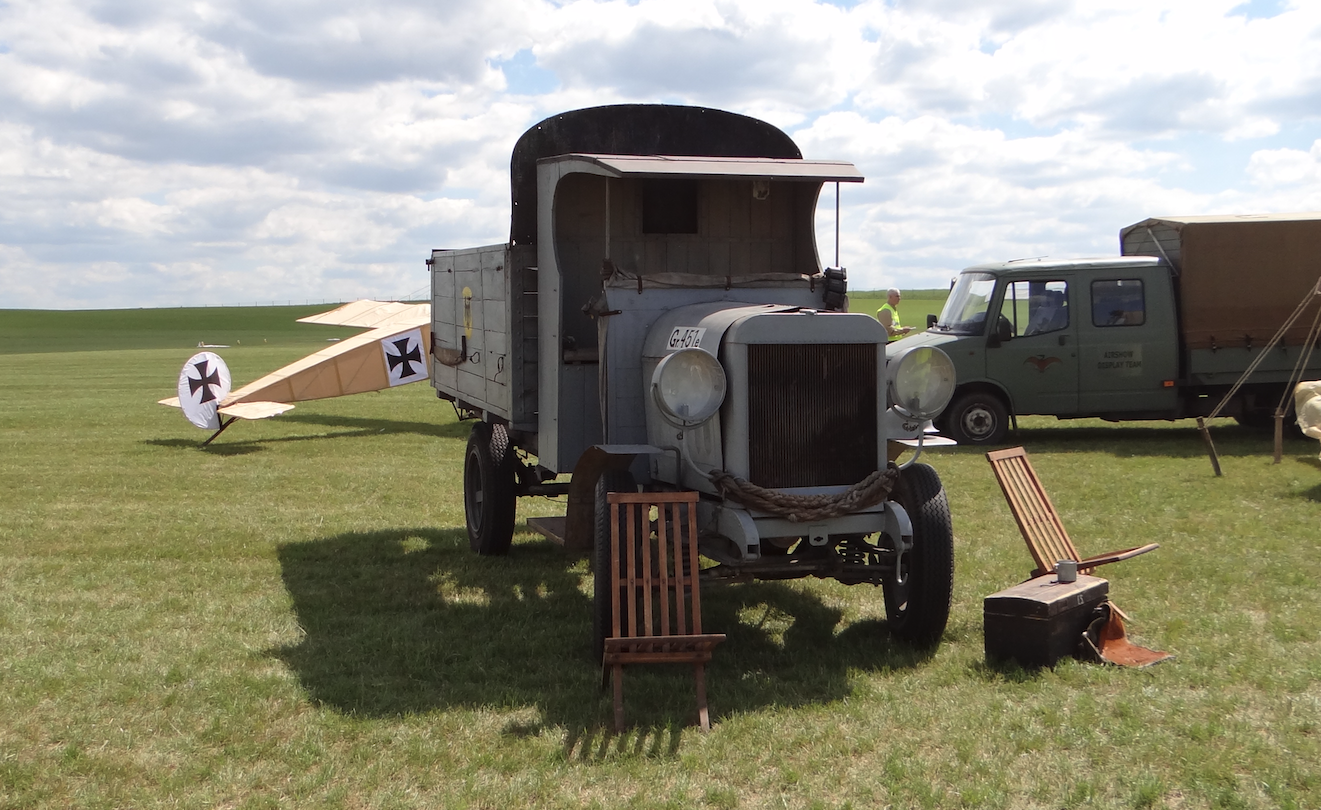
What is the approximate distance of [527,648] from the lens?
5.86 metres

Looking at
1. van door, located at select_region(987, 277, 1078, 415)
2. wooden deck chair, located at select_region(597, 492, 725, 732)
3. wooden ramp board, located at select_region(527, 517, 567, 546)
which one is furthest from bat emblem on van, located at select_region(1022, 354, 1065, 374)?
wooden deck chair, located at select_region(597, 492, 725, 732)

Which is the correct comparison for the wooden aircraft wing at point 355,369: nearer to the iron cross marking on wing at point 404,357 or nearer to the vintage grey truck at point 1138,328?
the iron cross marking on wing at point 404,357

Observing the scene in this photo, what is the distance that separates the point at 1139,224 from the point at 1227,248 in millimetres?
1250

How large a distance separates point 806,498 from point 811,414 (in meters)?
0.42

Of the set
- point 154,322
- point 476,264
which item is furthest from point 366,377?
point 154,322

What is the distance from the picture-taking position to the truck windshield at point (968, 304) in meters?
14.3

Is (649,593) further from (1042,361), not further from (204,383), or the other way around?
(204,383)

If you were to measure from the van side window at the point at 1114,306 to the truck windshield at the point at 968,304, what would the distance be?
4.17 feet

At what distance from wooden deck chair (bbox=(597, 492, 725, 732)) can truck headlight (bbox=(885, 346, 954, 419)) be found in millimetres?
1199

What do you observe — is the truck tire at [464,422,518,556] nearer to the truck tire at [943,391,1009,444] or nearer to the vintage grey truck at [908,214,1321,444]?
the vintage grey truck at [908,214,1321,444]

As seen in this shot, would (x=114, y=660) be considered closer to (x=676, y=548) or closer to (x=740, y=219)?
(x=676, y=548)

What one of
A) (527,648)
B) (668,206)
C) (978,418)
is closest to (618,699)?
(527,648)

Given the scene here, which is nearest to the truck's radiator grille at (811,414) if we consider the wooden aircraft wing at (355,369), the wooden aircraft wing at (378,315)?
the wooden aircraft wing at (355,369)

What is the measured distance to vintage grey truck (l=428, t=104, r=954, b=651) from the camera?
529cm
